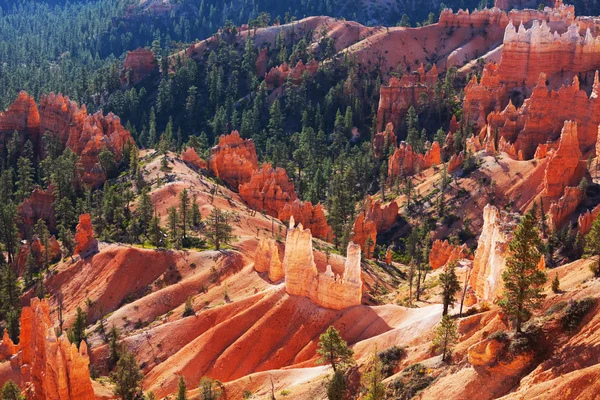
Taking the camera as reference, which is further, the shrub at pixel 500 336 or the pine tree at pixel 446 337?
the pine tree at pixel 446 337

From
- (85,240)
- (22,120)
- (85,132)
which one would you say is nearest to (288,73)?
(22,120)

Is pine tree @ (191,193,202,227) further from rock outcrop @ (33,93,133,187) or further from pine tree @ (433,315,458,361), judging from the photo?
pine tree @ (433,315,458,361)

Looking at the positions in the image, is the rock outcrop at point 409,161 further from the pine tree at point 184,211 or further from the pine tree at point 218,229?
the pine tree at point 184,211

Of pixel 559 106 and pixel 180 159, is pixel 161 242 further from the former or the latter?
pixel 559 106

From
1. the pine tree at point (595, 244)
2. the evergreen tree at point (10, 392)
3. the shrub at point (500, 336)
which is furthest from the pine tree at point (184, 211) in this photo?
the shrub at point (500, 336)

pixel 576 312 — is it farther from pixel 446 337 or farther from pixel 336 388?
pixel 336 388

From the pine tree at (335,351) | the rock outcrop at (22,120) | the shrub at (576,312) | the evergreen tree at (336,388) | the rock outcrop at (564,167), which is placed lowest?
the rock outcrop at (22,120)
